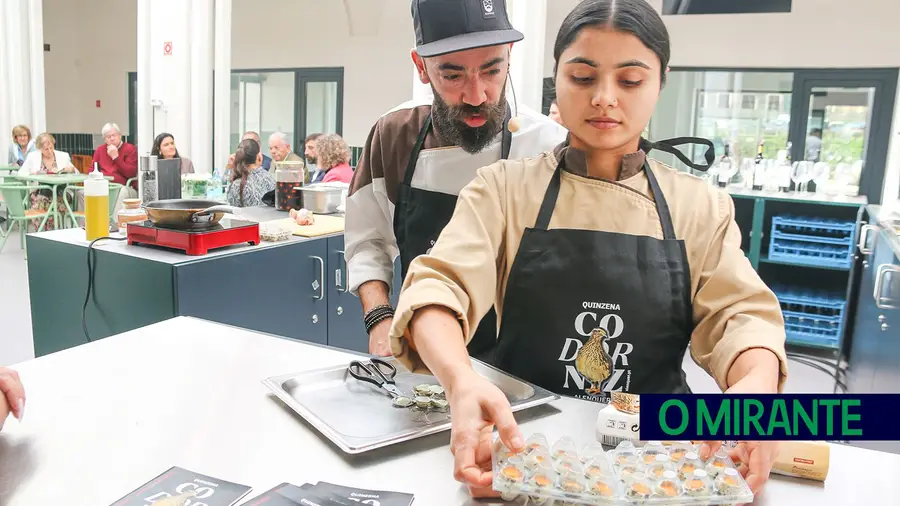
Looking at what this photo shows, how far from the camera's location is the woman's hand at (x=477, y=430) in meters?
0.84

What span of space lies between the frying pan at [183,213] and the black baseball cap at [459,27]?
1.53 meters

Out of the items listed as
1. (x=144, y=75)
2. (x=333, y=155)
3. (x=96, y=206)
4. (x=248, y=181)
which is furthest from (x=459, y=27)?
(x=144, y=75)

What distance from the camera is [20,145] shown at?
8820 millimetres

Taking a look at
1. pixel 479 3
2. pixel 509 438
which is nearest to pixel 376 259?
pixel 479 3

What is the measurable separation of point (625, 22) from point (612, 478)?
706 millimetres

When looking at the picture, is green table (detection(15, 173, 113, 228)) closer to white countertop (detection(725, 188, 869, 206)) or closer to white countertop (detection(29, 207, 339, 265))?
white countertop (detection(29, 207, 339, 265))

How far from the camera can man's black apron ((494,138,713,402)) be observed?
118 centimetres

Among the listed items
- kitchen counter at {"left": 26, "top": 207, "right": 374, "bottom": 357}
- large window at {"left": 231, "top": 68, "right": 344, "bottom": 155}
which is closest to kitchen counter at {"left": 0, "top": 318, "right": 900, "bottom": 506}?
kitchen counter at {"left": 26, "top": 207, "right": 374, "bottom": 357}

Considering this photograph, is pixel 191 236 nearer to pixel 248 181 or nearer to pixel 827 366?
pixel 248 181

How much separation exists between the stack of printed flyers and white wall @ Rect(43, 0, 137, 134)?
40.9 feet

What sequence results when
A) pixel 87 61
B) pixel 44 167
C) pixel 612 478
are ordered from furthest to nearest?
pixel 87 61 < pixel 44 167 < pixel 612 478

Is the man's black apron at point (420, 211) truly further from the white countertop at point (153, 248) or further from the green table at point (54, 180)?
the green table at point (54, 180)

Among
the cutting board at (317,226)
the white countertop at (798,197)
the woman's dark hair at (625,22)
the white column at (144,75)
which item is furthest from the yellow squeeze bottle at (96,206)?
the white column at (144,75)

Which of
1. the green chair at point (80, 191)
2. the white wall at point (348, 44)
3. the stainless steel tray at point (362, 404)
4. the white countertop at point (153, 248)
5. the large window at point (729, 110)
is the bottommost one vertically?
the green chair at point (80, 191)
